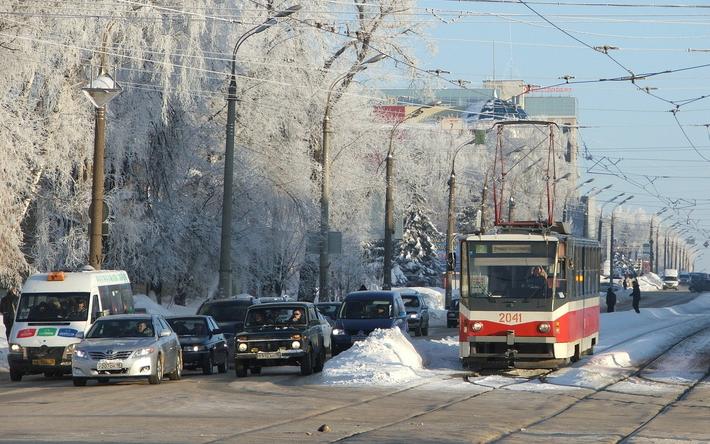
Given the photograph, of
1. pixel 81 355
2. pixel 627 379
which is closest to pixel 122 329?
→ pixel 81 355

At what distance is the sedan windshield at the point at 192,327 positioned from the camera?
28.5m

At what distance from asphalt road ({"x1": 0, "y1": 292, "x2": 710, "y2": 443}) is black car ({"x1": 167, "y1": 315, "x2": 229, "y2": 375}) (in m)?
2.67

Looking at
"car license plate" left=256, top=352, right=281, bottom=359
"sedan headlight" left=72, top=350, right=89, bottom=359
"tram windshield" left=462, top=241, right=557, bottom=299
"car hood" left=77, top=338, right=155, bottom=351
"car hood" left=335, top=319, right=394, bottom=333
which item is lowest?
"car license plate" left=256, top=352, right=281, bottom=359

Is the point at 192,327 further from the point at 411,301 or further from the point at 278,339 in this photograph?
the point at 411,301

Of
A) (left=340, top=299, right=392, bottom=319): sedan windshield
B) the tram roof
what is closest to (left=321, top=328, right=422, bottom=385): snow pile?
the tram roof

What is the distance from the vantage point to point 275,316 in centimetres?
2777

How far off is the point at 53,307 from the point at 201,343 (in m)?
3.31

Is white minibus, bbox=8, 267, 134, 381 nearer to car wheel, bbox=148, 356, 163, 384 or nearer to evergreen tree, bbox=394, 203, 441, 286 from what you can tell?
car wheel, bbox=148, 356, 163, 384

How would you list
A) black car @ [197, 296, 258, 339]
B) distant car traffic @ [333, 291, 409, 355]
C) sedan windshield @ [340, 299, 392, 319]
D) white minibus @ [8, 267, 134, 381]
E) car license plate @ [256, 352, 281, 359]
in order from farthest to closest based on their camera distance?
sedan windshield @ [340, 299, 392, 319] → black car @ [197, 296, 258, 339] → distant car traffic @ [333, 291, 409, 355] → white minibus @ [8, 267, 134, 381] → car license plate @ [256, 352, 281, 359]

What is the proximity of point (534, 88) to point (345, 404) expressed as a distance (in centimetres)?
3211

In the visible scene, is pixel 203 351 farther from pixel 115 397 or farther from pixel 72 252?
pixel 72 252

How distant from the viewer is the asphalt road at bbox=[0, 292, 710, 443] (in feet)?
48.9

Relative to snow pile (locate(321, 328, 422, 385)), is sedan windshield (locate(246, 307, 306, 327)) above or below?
above

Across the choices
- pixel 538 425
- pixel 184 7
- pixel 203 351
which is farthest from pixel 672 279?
pixel 538 425
